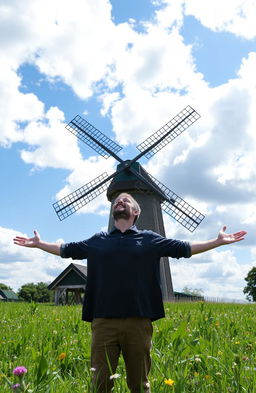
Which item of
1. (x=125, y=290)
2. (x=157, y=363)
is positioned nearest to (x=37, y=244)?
(x=125, y=290)

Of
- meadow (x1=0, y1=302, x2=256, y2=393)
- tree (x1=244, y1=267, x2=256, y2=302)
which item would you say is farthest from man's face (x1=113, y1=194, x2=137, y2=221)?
tree (x1=244, y1=267, x2=256, y2=302)

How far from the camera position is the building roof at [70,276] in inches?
1219

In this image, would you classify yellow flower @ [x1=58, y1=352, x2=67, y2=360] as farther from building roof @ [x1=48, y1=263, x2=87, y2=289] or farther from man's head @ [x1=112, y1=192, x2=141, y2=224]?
building roof @ [x1=48, y1=263, x2=87, y2=289]

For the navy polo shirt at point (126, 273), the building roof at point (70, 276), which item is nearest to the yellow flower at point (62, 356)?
the navy polo shirt at point (126, 273)

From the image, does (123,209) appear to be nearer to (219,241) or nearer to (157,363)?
(219,241)

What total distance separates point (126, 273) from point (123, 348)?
53cm

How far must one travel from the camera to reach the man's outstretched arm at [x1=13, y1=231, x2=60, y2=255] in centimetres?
359

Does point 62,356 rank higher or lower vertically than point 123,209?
lower

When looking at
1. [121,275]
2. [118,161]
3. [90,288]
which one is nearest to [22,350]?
[90,288]

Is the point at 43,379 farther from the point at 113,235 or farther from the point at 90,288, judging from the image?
the point at 113,235

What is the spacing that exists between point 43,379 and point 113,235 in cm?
121

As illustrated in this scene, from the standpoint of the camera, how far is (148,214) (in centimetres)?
2445

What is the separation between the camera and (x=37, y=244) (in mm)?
3656

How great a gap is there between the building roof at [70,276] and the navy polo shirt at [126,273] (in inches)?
1096
